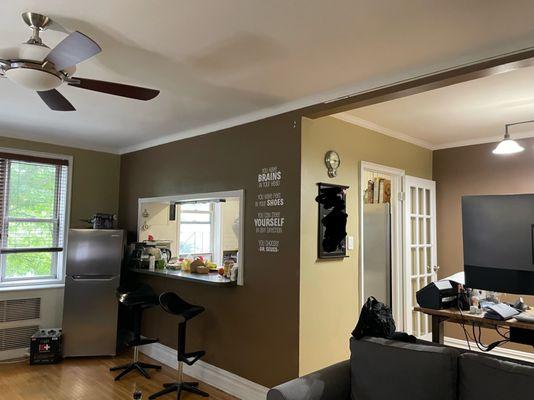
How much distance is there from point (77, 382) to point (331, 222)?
2879mm

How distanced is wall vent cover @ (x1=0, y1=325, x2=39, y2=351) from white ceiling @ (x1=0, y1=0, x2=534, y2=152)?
261 cm

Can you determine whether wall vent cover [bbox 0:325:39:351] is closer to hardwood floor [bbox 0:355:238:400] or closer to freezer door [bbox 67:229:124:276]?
hardwood floor [bbox 0:355:238:400]

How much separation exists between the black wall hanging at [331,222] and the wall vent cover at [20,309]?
11.5 ft

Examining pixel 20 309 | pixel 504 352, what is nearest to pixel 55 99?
pixel 20 309

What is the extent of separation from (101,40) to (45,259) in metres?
3.63

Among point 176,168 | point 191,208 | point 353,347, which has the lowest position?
point 353,347

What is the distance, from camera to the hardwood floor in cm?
354

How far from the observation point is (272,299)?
11.1ft

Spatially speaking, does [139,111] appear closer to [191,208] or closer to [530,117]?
[191,208]

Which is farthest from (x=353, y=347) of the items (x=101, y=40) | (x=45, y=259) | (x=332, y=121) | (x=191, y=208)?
(x=45, y=259)

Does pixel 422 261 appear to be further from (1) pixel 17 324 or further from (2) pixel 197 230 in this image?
(1) pixel 17 324

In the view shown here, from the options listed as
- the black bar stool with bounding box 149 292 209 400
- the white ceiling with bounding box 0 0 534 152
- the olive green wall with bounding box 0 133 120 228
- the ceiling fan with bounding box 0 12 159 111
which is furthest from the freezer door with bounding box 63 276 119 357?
the ceiling fan with bounding box 0 12 159 111

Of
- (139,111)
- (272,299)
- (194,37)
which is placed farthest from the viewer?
(139,111)

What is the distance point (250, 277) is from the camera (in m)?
3.57
